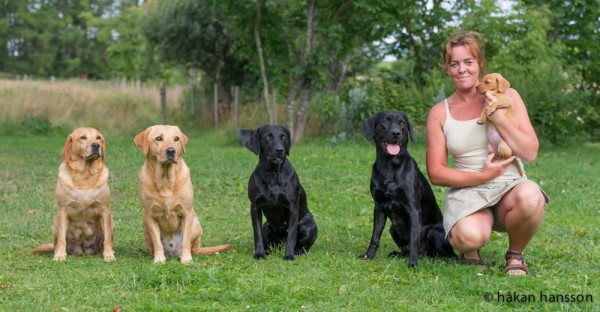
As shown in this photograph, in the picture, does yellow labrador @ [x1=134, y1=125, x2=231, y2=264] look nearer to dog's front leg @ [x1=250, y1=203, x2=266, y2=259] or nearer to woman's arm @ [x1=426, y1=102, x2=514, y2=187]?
dog's front leg @ [x1=250, y1=203, x2=266, y2=259]

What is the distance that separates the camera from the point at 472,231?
531 cm

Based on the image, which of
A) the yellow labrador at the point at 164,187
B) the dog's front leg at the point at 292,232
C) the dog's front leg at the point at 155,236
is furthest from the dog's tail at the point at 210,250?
the dog's front leg at the point at 292,232

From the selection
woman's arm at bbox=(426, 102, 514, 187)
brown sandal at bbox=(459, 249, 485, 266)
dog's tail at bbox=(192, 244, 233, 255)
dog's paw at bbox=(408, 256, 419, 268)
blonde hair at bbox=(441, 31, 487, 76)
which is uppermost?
blonde hair at bbox=(441, 31, 487, 76)

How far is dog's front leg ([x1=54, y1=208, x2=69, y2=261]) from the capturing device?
592 centimetres

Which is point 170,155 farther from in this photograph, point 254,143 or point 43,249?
point 43,249

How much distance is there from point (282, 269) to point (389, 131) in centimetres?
133

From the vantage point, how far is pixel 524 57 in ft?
60.1

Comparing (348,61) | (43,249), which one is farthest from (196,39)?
(43,249)

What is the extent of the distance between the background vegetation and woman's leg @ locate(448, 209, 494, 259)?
1086cm

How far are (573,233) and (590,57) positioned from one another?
44.9ft

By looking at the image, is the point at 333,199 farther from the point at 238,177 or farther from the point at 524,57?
the point at 524,57

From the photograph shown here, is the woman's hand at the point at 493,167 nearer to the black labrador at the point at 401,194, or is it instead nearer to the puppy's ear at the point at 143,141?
the black labrador at the point at 401,194

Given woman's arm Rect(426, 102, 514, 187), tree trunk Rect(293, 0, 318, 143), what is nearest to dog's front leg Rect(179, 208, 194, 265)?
woman's arm Rect(426, 102, 514, 187)

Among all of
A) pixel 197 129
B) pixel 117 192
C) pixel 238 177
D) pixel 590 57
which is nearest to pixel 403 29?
pixel 590 57
